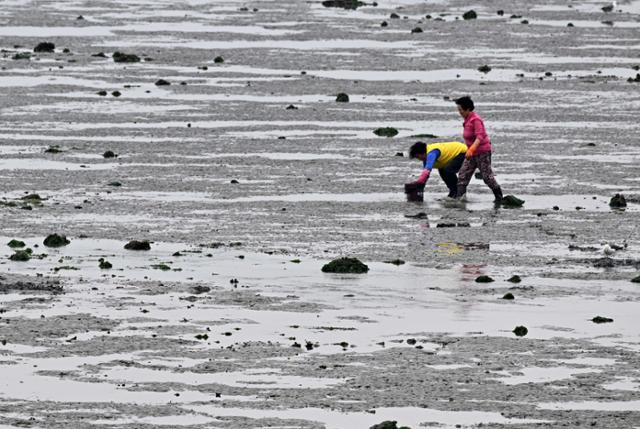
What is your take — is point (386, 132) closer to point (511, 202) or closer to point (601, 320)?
point (511, 202)

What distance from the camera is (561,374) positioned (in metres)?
14.7

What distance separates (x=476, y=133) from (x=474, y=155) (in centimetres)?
42

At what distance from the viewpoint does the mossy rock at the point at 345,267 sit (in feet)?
63.5

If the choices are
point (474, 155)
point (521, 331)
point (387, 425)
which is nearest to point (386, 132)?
point (474, 155)

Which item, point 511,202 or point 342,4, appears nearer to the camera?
point 511,202

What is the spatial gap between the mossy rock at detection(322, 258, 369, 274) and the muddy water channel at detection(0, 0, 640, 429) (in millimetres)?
Result: 131

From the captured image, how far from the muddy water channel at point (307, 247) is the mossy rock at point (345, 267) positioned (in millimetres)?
131

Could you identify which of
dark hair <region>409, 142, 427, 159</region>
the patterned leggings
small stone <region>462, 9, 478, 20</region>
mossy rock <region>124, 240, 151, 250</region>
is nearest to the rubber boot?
the patterned leggings

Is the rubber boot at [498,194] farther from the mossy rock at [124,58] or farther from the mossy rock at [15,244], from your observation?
the mossy rock at [124,58]

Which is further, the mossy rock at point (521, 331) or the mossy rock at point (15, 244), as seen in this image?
the mossy rock at point (15, 244)

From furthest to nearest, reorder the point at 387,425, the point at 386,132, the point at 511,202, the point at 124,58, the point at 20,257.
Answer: the point at 124,58 < the point at 386,132 < the point at 511,202 < the point at 20,257 < the point at 387,425

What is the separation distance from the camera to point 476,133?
25.8m

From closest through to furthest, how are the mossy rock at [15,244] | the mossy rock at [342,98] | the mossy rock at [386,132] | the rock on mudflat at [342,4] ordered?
the mossy rock at [15,244]
the mossy rock at [386,132]
the mossy rock at [342,98]
the rock on mudflat at [342,4]

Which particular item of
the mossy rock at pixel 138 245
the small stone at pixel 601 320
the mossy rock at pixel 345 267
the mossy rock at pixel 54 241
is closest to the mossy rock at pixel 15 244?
the mossy rock at pixel 54 241
